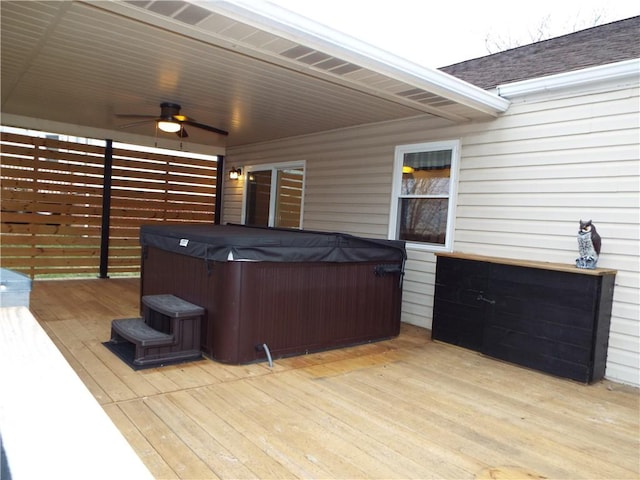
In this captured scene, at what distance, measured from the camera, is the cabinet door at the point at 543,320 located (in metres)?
3.41

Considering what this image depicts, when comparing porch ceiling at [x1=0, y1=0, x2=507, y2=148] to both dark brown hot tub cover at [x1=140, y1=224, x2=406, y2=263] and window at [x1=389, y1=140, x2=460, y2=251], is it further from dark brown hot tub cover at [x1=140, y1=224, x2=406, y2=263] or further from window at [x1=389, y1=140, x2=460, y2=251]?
dark brown hot tub cover at [x1=140, y1=224, x2=406, y2=263]

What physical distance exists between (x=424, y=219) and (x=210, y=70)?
2.79 meters

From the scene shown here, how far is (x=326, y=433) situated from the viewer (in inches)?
96.3

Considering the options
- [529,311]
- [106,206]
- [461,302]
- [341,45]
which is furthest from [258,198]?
[529,311]

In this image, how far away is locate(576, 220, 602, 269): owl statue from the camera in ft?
11.5

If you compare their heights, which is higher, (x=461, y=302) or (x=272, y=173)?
(x=272, y=173)

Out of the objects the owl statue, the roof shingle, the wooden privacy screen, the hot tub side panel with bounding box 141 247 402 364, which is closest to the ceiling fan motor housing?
the hot tub side panel with bounding box 141 247 402 364

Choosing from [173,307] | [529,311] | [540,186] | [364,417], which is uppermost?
[540,186]

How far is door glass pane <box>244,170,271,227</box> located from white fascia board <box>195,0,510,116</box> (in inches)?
175

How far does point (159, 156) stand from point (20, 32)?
15.4 ft

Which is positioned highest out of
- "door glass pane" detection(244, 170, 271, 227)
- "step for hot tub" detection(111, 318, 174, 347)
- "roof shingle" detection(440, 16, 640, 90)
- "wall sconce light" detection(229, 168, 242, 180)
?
"roof shingle" detection(440, 16, 640, 90)

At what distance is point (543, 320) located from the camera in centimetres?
361

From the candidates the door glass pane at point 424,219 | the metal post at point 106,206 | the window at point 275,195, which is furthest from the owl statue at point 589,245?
the metal post at point 106,206

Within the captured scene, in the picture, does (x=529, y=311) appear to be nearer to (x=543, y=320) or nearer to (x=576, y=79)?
(x=543, y=320)
